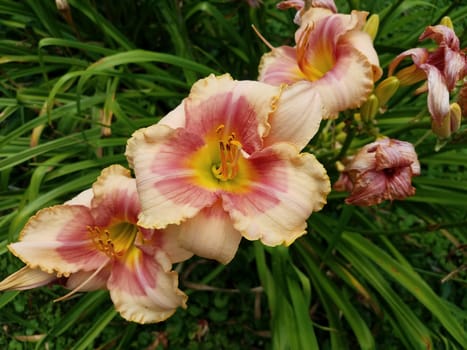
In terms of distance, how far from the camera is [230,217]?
0.79 meters

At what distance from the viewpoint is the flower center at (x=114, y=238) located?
0.89m

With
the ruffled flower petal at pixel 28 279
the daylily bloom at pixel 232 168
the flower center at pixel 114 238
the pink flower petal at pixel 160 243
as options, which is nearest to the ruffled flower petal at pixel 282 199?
the daylily bloom at pixel 232 168

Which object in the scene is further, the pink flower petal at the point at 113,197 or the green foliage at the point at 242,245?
the green foliage at the point at 242,245

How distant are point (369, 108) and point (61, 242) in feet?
2.11

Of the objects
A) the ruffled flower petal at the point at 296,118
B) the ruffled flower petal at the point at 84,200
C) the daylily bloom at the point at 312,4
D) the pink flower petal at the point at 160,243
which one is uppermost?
the daylily bloom at the point at 312,4

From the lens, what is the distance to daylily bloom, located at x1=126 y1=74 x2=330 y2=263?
0.78 metres

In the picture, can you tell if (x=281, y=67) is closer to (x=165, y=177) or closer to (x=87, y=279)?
(x=165, y=177)

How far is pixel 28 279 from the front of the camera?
2.83 feet

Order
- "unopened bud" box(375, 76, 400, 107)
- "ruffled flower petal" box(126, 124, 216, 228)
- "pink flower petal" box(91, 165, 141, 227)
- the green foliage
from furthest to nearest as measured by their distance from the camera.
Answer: the green foliage
"unopened bud" box(375, 76, 400, 107)
"pink flower petal" box(91, 165, 141, 227)
"ruffled flower petal" box(126, 124, 216, 228)

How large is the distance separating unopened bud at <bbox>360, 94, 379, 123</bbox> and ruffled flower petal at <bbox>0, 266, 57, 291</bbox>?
0.67 meters

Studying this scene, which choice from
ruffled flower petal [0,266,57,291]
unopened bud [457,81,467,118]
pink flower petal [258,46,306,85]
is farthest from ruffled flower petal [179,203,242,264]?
unopened bud [457,81,467,118]

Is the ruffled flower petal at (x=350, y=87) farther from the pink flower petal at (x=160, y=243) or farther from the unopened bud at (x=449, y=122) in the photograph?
the pink flower petal at (x=160, y=243)

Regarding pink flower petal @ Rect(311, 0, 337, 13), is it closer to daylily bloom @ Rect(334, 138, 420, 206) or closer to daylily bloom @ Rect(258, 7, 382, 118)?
daylily bloom @ Rect(258, 7, 382, 118)

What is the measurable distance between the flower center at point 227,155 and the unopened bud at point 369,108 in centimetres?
33
